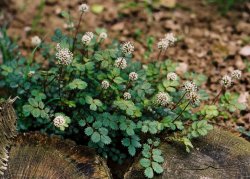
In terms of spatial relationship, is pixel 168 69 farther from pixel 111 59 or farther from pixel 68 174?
pixel 68 174

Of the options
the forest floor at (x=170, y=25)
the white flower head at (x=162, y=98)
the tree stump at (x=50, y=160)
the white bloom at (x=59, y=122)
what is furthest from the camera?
the forest floor at (x=170, y=25)

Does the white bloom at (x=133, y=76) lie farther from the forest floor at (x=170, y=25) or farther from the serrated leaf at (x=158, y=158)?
the forest floor at (x=170, y=25)

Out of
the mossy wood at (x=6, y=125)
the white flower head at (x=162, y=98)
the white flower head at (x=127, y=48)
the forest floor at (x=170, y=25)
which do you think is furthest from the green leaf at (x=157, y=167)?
the forest floor at (x=170, y=25)

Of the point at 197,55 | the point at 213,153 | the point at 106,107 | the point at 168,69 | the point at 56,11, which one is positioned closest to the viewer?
the point at 213,153

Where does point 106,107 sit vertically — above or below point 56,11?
above

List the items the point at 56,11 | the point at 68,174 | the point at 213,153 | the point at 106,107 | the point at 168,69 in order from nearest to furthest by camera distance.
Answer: the point at 68,174
the point at 213,153
the point at 106,107
the point at 168,69
the point at 56,11

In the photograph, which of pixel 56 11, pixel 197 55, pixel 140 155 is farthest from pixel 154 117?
pixel 56 11

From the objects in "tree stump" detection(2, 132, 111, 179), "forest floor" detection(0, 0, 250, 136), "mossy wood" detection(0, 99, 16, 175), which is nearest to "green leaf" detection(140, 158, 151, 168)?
"tree stump" detection(2, 132, 111, 179)

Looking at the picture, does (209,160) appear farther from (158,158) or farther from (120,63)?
(120,63)
